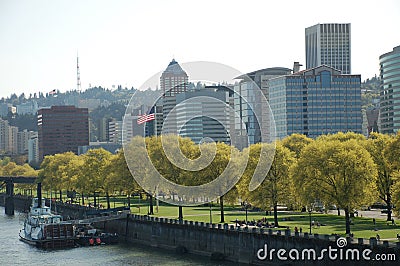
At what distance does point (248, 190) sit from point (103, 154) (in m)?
62.4

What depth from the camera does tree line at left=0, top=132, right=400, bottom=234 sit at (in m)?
83.1

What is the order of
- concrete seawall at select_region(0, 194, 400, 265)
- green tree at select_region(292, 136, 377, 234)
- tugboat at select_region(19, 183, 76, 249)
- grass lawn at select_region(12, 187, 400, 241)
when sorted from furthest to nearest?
tugboat at select_region(19, 183, 76, 249) → green tree at select_region(292, 136, 377, 234) → grass lawn at select_region(12, 187, 400, 241) → concrete seawall at select_region(0, 194, 400, 265)

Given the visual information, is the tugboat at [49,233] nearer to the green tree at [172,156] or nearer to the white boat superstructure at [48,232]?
the white boat superstructure at [48,232]

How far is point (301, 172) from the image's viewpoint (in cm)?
8688

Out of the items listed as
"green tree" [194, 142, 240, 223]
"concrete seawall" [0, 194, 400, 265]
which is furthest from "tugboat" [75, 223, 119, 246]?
"green tree" [194, 142, 240, 223]

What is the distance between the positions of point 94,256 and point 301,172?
27.4 m

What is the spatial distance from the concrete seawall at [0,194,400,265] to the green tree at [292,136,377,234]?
5899mm

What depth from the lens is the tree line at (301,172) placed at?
83062 millimetres

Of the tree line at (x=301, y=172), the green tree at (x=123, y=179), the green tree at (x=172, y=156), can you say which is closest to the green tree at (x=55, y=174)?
the green tree at (x=123, y=179)

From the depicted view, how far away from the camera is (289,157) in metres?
99.3

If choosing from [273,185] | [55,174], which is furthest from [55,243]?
[55,174]

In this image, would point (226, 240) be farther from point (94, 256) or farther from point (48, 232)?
point (48, 232)

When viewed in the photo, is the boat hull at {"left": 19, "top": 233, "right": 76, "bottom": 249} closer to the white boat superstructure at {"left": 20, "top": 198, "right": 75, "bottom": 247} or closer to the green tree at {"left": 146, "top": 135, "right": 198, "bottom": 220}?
the white boat superstructure at {"left": 20, "top": 198, "right": 75, "bottom": 247}

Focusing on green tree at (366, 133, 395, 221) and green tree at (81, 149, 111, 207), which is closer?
green tree at (366, 133, 395, 221)
